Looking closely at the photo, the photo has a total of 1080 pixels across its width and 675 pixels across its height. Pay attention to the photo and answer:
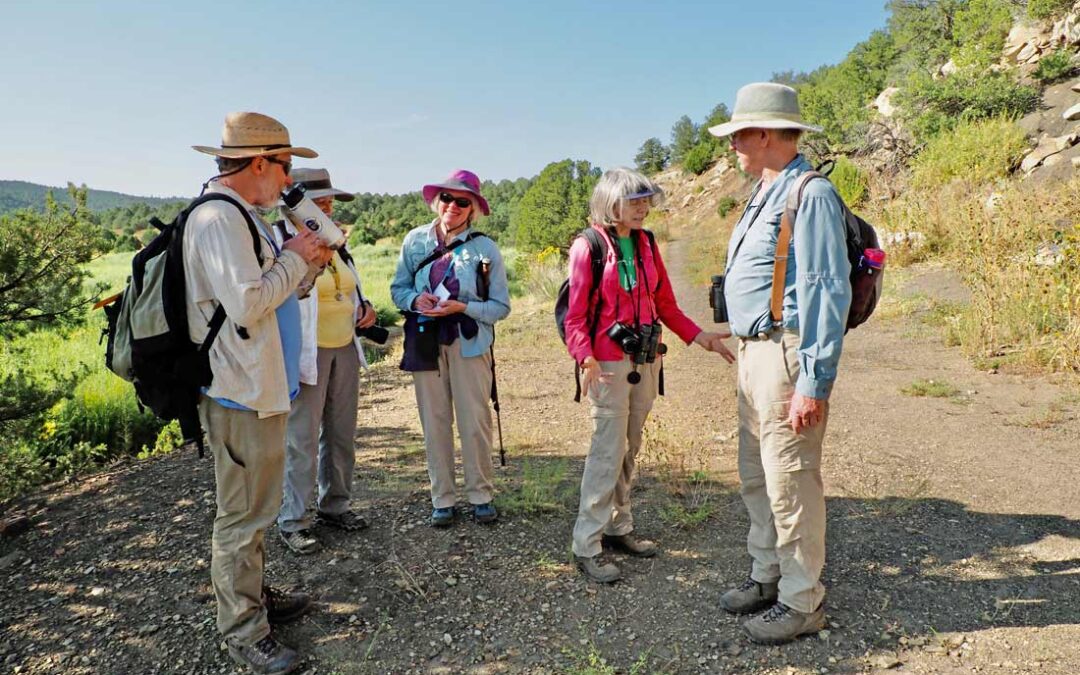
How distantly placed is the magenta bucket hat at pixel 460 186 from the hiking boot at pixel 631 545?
199cm

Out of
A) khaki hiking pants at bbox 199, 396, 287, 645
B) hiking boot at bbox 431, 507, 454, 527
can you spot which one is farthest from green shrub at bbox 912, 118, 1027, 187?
khaki hiking pants at bbox 199, 396, 287, 645

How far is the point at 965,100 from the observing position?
50.1 feet

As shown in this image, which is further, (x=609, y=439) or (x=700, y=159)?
(x=700, y=159)

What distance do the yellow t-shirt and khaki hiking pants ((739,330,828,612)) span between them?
212cm

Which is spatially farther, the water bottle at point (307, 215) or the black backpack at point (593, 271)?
the black backpack at point (593, 271)

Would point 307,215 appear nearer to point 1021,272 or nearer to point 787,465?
point 787,465

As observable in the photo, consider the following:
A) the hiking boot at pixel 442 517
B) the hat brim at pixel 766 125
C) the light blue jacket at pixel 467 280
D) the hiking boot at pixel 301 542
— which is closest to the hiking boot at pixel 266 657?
the hiking boot at pixel 301 542

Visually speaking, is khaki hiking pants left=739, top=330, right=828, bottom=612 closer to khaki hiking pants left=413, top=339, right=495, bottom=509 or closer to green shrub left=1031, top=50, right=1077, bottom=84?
khaki hiking pants left=413, top=339, right=495, bottom=509

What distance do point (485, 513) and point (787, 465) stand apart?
189cm

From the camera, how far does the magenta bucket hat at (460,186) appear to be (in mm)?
3639

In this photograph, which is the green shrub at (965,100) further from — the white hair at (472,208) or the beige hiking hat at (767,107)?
the white hair at (472,208)

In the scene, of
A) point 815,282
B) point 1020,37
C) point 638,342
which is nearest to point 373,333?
point 638,342

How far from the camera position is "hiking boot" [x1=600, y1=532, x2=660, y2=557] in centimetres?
351

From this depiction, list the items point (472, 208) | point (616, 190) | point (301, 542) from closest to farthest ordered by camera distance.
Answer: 1. point (616, 190)
2. point (301, 542)
3. point (472, 208)
